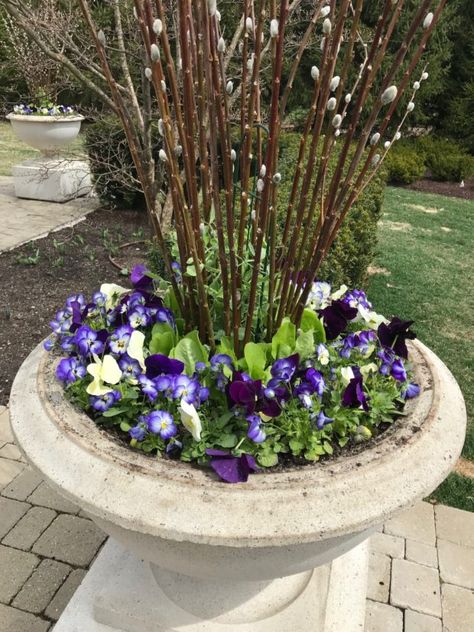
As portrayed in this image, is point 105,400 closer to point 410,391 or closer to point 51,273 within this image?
point 410,391

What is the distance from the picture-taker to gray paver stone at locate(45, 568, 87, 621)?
2.06 metres

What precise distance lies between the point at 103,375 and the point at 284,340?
515 millimetres

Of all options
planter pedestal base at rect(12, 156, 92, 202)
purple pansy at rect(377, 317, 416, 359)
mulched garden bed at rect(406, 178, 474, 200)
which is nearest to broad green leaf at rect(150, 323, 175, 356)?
purple pansy at rect(377, 317, 416, 359)

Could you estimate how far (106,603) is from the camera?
1799 millimetres

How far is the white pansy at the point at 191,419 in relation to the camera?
1312 mm

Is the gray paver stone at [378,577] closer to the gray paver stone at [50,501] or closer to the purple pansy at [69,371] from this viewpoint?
the gray paver stone at [50,501]

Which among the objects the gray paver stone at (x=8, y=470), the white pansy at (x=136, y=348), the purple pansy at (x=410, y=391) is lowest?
the gray paver stone at (x=8, y=470)

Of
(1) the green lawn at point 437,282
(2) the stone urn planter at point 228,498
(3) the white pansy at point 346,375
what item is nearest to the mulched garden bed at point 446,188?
(1) the green lawn at point 437,282

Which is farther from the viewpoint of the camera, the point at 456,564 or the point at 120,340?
the point at 456,564

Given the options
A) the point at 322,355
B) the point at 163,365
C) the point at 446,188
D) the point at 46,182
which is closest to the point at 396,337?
the point at 322,355

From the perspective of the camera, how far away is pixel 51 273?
4.81 m

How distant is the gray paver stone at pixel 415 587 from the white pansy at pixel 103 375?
146cm

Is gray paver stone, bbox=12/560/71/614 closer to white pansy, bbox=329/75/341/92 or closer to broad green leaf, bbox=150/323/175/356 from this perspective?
broad green leaf, bbox=150/323/175/356

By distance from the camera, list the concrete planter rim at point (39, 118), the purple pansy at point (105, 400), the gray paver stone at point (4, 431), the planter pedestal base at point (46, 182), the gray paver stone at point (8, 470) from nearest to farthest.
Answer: the purple pansy at point (105, 400) < the gray paver stone at point (8, 470) < the gray paver stone at point (4, 431) < the concrete planter rim at point (39, 118) < the planter pedestal base at point (46, 182)
